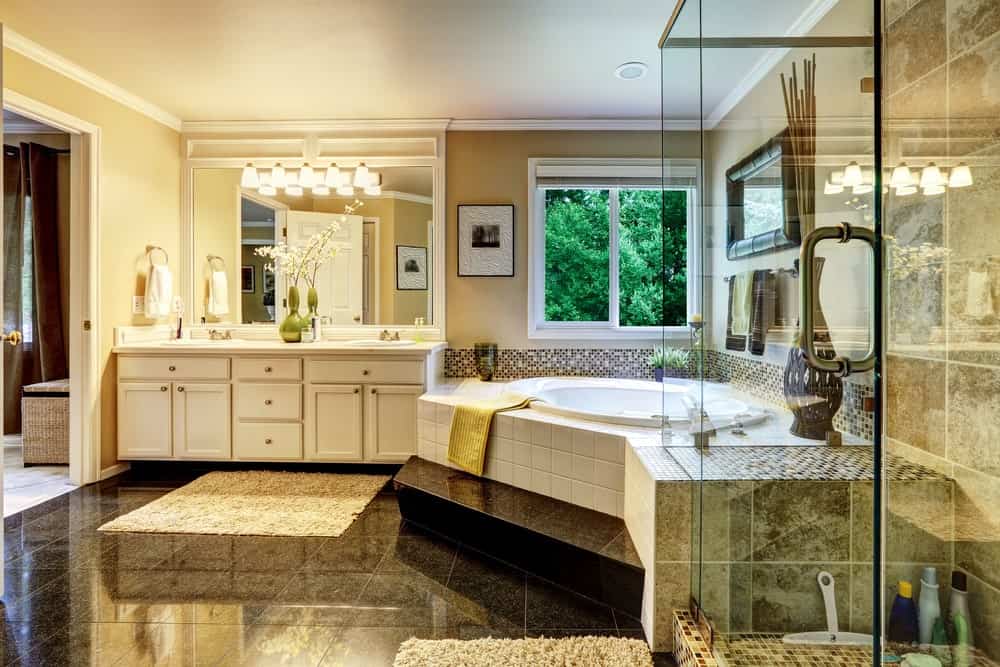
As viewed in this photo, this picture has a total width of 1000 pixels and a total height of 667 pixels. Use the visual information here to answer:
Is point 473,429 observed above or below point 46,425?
above

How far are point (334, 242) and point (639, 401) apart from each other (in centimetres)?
240

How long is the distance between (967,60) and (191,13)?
9.56 ft

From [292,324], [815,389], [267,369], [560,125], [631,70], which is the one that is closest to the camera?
[815,389]

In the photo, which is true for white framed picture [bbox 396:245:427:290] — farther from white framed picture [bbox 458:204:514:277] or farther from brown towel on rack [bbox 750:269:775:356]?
brown towel on rack [bbox 750:269:775:356]

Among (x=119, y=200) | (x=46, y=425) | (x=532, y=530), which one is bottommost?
(x=532, y=530)

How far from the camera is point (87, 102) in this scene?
3.11 metres

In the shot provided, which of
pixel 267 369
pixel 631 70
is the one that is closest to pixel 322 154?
pixel 267 369

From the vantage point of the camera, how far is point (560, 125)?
375cm

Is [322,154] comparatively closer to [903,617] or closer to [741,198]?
[741,198]

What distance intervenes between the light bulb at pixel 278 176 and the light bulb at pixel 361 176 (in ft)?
1.74

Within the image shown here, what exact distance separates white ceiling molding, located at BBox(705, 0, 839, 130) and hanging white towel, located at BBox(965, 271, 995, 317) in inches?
33.4

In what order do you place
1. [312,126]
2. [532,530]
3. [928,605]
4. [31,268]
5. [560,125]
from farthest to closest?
1. [31,268]
2. [312,126]
3. [560,125]
4. [532,530]
5. [928,605]

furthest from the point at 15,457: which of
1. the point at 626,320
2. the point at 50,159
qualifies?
the point at 626,320

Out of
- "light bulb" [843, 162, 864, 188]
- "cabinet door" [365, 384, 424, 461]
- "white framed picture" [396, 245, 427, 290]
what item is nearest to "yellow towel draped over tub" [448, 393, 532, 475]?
"cabinet door" [365, 384, 424, 461]
